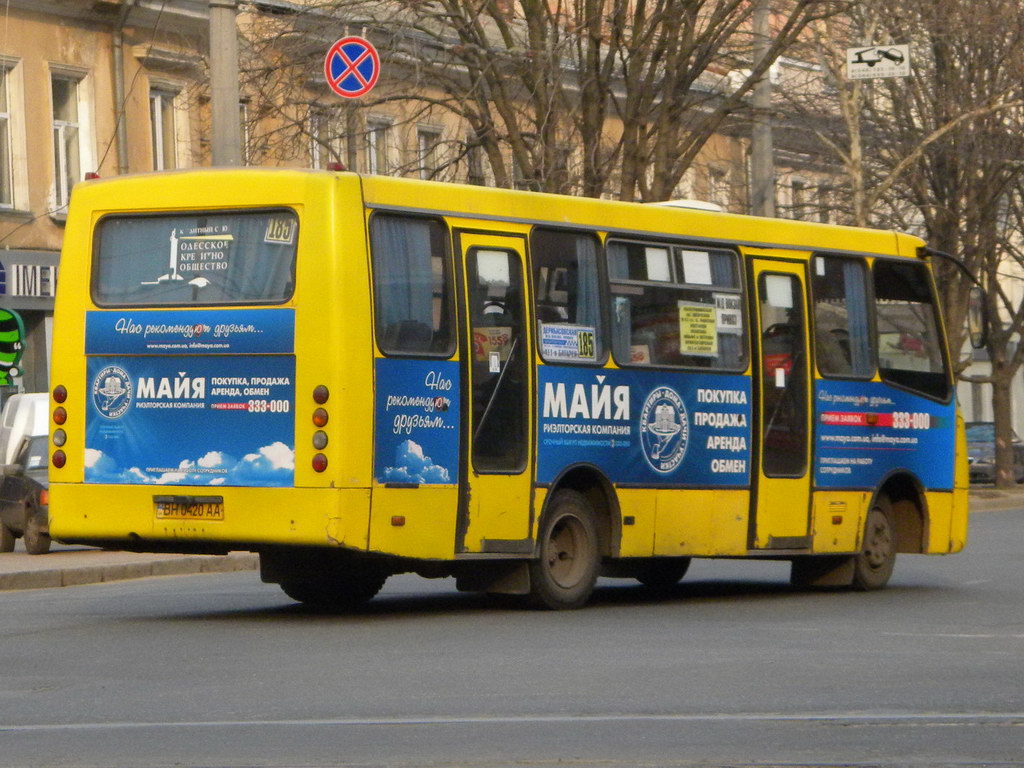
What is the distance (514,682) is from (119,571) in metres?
10.2

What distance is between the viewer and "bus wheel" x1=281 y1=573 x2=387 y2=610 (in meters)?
15.6

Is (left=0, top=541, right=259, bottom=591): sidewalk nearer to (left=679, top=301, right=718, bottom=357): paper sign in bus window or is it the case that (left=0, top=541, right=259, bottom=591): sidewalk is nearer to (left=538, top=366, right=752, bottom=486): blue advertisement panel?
(left=538, top=366, right=752, bottom=486): blue advertisement panel

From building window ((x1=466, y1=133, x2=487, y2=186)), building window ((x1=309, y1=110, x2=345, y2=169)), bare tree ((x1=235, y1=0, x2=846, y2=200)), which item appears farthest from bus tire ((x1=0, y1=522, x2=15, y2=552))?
building window ((x1=466, y1=133, x2=487, y2=186))

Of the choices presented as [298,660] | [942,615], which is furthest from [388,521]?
[942,615]

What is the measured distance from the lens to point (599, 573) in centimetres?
1580

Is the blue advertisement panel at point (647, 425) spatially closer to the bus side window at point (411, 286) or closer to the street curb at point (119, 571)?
the bus side window at point (411, 286)

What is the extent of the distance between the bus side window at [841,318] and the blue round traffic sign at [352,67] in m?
6.59

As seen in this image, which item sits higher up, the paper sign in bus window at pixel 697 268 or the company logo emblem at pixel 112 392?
the paper sign in bus window at pixel 697 268

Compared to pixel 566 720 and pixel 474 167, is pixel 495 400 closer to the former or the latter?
pixel 566 720

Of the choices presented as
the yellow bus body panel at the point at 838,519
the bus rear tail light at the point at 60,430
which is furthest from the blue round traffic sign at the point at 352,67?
the bus rear tail light at the point at 60,430

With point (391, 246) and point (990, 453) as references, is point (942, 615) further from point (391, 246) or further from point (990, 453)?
point (990, 453)

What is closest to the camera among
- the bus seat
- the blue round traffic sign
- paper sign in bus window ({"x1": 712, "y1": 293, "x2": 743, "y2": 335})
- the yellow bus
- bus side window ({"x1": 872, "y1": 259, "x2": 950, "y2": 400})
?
the yellow bus

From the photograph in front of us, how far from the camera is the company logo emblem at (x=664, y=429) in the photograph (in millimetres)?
15484

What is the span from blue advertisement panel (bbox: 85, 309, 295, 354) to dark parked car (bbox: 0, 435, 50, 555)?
940 cm
